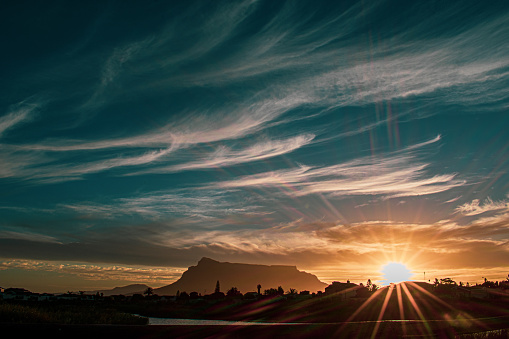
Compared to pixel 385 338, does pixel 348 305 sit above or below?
below

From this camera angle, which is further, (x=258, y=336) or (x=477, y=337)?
(x=477, y=337)

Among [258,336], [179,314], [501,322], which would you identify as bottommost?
[179,314]

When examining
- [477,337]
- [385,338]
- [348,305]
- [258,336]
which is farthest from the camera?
[348,305]

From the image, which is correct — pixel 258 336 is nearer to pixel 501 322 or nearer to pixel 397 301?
pixel 501 322

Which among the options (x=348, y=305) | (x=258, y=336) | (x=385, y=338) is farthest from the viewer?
(x=348, y=305)

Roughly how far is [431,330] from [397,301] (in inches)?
3028

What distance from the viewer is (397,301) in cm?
8994

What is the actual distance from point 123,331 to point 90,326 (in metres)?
1.24

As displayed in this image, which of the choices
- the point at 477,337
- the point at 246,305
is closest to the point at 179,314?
the point at 246,305

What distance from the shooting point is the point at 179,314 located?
366 ft

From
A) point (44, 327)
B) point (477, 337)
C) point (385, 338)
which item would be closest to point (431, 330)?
point (477, 337)

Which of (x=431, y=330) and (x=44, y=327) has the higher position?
(x=44, y=327)

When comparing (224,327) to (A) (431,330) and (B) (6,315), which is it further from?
(B) (6,315)

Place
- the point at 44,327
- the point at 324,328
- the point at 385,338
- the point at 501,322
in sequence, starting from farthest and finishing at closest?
the point at 501,322, the point at 385,338, the point at 324,328, the point at 44,327
